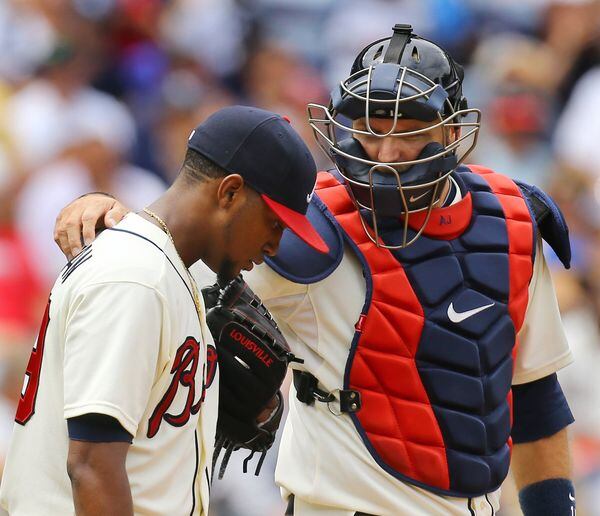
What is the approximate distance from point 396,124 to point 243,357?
2.37ft

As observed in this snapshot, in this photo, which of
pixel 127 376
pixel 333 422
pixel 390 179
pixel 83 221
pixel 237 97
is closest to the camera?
pixel 127 376

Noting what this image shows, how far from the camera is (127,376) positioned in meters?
2.31

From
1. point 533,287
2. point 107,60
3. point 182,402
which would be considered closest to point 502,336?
point 533,287

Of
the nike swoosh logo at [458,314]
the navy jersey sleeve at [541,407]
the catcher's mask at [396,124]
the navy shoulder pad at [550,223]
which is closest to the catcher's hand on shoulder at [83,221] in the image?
the catcher's mask at [396,124]

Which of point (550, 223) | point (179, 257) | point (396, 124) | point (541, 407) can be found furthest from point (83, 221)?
point (541, 407)

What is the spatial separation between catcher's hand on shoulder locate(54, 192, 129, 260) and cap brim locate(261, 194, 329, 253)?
1.67 feet

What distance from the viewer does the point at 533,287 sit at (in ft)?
11.0

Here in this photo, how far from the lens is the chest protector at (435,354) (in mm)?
3084

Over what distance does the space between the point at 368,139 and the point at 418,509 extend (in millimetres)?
985

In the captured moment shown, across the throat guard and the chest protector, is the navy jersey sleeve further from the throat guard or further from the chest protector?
the throat guard

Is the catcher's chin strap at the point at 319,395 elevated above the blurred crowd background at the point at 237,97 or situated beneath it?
elevated above

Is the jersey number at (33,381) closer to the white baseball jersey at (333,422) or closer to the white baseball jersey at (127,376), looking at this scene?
the white baseball jersey at (127,376)

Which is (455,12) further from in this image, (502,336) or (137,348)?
(137,348)

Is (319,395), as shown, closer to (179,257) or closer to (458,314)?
(458,314)
